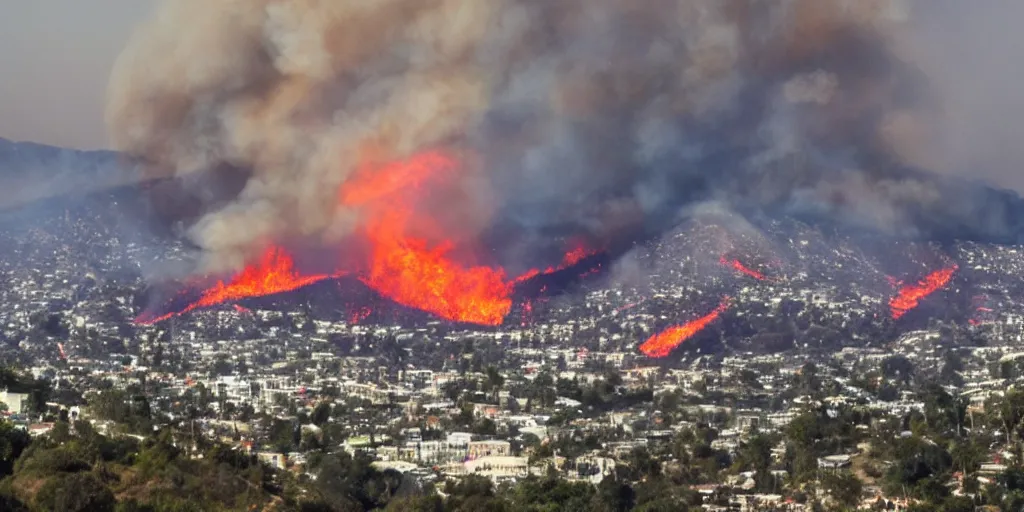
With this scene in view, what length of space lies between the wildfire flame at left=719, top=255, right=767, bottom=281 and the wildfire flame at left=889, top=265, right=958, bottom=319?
632cm

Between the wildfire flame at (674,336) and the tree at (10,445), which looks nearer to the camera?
the tree at (10,445)

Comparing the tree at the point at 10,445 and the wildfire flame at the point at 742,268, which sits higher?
the wildfire flame at the point at 742,268

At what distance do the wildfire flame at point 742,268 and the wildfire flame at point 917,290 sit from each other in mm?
6322

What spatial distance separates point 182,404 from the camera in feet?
173

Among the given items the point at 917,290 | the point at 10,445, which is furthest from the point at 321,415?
the point at 917,290

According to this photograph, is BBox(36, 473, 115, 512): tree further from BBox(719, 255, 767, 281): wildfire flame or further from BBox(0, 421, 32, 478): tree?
BBox(719, 255, 767, 281): wildfire flame

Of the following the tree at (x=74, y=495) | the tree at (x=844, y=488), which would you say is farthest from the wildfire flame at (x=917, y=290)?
the tree at (x=74, y=495)

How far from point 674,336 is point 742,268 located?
7861 mm

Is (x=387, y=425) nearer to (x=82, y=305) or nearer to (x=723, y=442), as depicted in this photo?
(x=723, y=442)

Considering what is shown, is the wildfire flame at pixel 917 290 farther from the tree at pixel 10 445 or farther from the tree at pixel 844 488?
the tree at pixel 10 445

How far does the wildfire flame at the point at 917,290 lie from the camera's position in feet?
227

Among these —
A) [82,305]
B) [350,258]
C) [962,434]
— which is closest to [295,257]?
[350,258]

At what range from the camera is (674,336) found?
212 ft

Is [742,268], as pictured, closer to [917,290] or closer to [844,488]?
[917,290]
